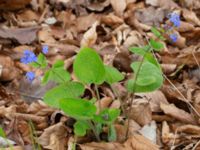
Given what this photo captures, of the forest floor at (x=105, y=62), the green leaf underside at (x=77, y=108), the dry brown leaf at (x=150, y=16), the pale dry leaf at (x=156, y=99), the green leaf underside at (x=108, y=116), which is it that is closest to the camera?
the green leaf underside at (x=77, y=108)

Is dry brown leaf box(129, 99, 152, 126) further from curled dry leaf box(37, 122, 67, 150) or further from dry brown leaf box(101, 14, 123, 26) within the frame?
dry brown leaf box(101, 14, 123, 26)

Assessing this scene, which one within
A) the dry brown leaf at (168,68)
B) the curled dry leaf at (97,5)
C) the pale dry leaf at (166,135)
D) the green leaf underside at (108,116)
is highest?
the curled dry leaf at (97,5)

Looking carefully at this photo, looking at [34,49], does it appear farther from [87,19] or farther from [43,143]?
[43,143]


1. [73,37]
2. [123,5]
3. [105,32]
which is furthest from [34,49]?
[123,5]

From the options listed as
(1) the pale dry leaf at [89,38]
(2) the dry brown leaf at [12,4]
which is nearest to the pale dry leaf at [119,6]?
(1) the pale dry leaf at [89,38]

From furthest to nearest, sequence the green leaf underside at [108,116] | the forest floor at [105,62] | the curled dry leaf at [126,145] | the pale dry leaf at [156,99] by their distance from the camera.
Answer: the pale dry leaf at [156,99], the forest floor at [105,62], the curled dry leaf at [126,145], the green leaf underside at [108,116]

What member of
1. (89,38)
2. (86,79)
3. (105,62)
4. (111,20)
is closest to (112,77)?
(86,79)

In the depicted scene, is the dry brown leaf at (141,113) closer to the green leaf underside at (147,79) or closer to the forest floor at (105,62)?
the forest floor at (105,62)
